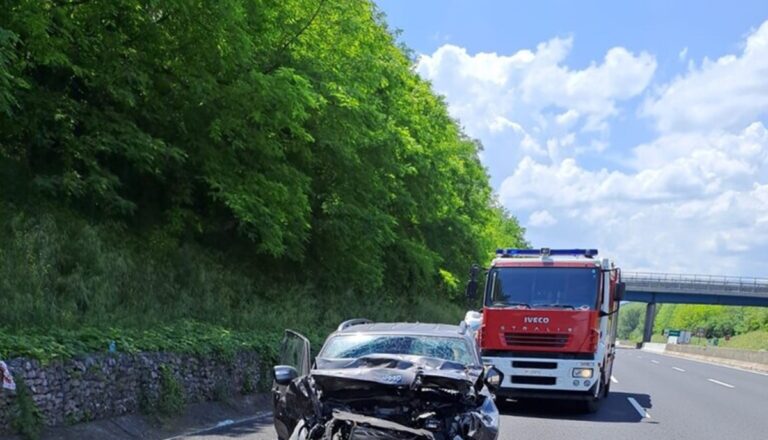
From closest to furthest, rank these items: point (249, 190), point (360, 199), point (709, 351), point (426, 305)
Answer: point (249, 190), point (360, 199), point (426, 305), point (709, 351)

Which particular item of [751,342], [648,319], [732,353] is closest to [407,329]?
[732,353]

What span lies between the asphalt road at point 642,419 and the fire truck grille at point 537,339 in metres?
1.33

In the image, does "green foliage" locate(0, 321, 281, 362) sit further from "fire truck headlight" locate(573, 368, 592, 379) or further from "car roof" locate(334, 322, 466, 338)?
"fire truck headlight" locate(573, 368, 592, 379)

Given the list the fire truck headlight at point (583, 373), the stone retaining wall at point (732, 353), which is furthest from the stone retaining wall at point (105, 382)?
the stone retaining wall at point (732, 353)

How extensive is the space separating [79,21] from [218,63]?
2.79m

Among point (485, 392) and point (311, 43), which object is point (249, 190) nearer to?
point (311, 43)

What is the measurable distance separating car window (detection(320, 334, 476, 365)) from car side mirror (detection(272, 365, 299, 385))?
1094 mm

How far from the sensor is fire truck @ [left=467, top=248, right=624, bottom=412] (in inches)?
566

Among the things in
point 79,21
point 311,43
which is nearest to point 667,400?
point 311,43

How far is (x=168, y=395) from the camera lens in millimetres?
11391

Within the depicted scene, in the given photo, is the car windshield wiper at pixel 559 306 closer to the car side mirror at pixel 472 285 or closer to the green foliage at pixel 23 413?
the car side mirror at pixel 472 285

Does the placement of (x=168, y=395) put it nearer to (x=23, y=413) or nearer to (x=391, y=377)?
(x=23, y=413)

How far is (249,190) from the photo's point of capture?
1761cm

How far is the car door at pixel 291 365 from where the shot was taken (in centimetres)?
695
